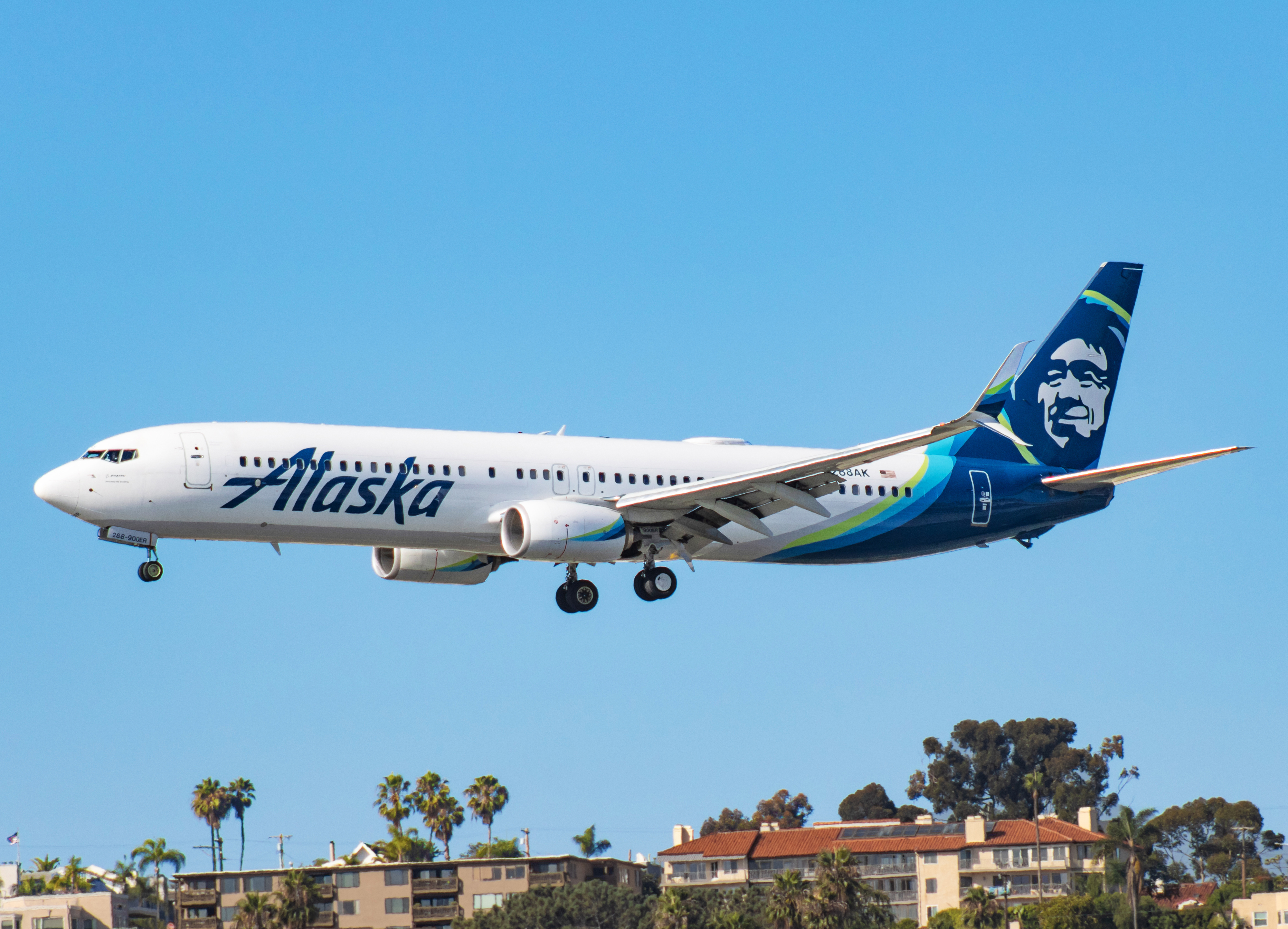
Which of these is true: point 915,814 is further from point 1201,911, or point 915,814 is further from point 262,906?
point 262,906

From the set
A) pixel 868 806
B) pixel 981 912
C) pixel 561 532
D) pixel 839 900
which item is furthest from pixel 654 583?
pixel 868 806

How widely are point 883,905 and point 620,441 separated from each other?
2459 inches

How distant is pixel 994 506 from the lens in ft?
175

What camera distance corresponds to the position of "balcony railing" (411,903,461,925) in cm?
10644

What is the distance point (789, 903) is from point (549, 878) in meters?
17.7

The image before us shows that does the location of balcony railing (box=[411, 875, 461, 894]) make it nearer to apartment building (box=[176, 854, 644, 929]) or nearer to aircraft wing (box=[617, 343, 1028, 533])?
apartment building (box=[176, 854, 644, 929])

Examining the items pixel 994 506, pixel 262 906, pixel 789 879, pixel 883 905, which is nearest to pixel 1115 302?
pixel 994 506

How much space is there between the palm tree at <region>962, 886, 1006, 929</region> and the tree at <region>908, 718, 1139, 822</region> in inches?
2670

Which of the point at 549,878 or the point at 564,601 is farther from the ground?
the point at 564,601

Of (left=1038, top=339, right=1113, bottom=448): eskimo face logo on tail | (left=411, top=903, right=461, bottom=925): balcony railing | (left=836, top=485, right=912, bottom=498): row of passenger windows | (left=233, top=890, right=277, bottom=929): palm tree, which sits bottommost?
(left=411, top=903, right=461, bottom=925): balcony railing

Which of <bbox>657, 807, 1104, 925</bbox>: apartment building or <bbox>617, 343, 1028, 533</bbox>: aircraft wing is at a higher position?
<bbox>617, 343, 1028, 533</bbox>: aircraft wing

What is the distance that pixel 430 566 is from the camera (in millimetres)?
52531

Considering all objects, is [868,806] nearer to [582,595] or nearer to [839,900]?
[839,900]

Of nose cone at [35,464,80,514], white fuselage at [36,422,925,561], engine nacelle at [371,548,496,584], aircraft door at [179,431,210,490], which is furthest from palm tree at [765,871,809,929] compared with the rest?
nose cone at [35,464,80,514]
